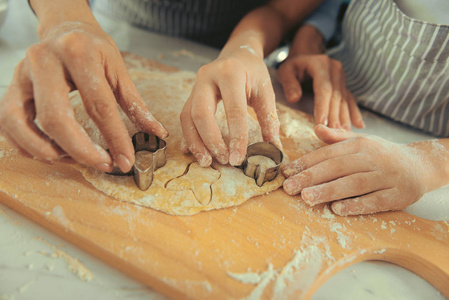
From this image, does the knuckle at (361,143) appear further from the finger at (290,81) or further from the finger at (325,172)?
the finger at (290,81)

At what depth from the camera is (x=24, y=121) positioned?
75 cm

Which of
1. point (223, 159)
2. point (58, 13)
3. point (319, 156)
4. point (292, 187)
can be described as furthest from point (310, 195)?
point (58, 13)

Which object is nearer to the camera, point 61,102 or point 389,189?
point 61,102

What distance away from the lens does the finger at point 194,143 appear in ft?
3.20

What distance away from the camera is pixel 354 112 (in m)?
1.47

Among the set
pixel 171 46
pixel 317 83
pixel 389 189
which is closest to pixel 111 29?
pixel 171 46

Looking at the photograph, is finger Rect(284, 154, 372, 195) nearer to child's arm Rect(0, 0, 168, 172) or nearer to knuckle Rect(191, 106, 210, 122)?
knuckle Rect(191, 106, 210, 122)

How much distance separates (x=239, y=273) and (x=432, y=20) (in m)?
1.21

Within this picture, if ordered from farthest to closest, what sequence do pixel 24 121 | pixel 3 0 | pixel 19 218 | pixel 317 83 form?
pixel 3 0 < pixel 317 83 < pixel 19 218 < pixel 24 121

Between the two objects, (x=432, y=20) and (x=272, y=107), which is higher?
(x=432, y=20)

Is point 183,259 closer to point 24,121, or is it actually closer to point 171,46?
point 24,121

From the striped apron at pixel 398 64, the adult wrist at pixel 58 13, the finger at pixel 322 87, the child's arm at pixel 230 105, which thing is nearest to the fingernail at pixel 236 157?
the child's arm at pixel 230 105

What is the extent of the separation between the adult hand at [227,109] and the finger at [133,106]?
0.33ft

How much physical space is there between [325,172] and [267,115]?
26cm
